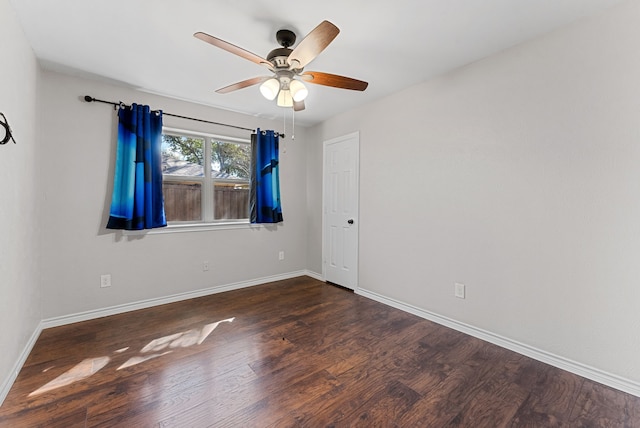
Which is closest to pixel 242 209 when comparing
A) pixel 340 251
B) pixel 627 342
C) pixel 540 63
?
pixel 340 251

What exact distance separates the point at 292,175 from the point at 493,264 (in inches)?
116

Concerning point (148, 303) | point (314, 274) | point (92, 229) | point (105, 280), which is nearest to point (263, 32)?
point (92, 229)

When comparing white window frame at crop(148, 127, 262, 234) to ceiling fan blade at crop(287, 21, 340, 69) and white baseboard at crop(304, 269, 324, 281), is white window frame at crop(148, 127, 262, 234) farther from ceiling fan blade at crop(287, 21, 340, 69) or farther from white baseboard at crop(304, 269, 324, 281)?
ceiling fan blade at crop(287, 21, 340, 69)

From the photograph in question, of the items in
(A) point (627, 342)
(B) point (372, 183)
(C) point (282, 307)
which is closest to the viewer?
(A) point (627, 342)

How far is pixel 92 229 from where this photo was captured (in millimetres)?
2873

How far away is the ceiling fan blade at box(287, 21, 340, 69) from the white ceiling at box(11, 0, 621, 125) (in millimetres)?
295

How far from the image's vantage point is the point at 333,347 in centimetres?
233

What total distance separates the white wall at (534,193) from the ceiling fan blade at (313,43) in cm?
158

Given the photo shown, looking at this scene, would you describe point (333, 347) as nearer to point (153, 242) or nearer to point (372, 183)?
point (372, 183)

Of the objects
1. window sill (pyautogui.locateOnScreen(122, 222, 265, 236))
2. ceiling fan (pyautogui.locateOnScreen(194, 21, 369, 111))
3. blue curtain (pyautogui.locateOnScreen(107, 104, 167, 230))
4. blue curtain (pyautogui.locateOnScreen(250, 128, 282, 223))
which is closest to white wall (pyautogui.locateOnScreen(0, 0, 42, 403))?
blue curtain (pyautogui.locateOnScreen(107, 104, 167, 230))

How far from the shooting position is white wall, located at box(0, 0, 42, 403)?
1.69 metres

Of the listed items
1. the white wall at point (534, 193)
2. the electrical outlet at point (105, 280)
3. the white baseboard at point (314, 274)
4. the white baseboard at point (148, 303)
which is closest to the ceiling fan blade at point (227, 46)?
the white wall at point (534, 193)

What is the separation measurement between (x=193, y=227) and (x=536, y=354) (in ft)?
11.9

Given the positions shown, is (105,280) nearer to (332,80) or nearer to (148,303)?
(148,303)
